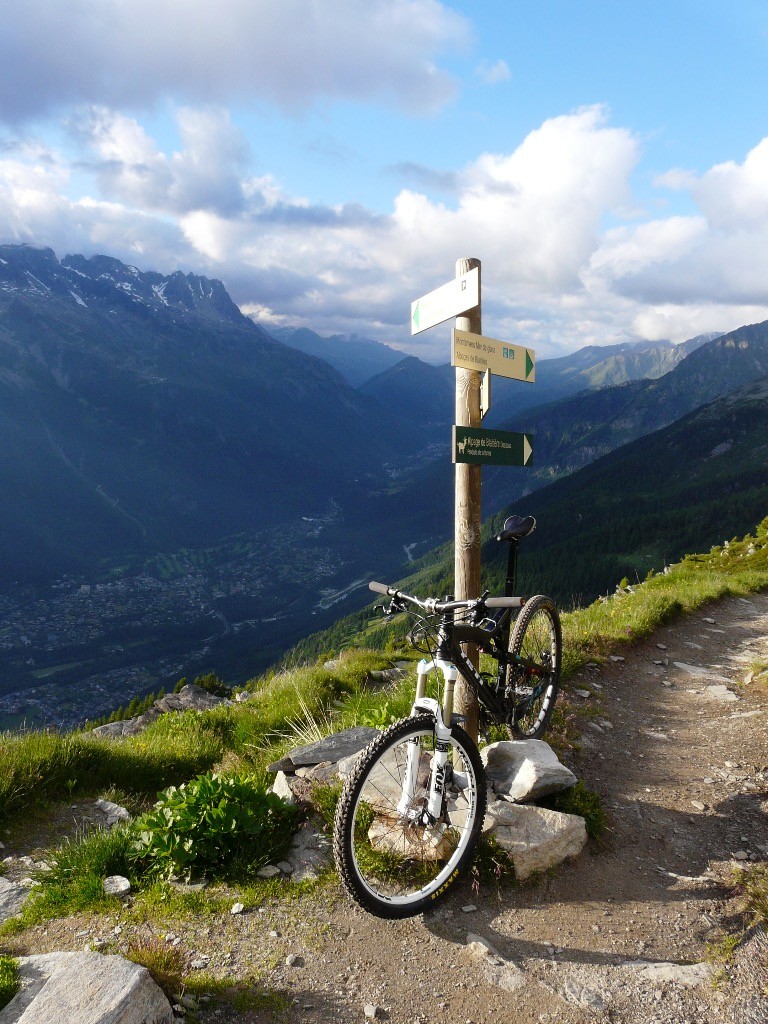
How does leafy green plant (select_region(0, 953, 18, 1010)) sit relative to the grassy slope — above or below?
above

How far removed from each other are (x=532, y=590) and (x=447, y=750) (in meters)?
156

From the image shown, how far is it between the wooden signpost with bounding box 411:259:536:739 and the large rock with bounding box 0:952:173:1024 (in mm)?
3592

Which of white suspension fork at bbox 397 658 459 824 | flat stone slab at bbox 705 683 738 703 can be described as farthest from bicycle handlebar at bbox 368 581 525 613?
flat stone slab at bbox 705 683 738 703

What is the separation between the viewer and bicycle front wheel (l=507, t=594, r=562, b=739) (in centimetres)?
698

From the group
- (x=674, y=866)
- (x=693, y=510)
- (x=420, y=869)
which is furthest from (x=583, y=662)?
(x=693, y=510)

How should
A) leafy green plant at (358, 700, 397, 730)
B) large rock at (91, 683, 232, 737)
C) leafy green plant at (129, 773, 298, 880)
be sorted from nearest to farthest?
leafy green plant at (129, 773, 298, 880) < leafy green plant at (358, 700, 397, 730) < large rock at (91, 683, 232, 737)

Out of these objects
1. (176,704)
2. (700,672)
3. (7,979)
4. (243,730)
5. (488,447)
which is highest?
(488,447)

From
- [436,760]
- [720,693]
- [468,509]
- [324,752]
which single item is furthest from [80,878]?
[720,693]

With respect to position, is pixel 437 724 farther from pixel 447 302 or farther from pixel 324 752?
pixel 447 302

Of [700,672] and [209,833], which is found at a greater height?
[209,833]

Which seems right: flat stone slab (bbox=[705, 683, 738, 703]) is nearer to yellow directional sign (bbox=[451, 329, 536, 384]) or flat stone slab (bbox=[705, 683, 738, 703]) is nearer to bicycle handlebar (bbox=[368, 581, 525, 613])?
bicycle handlebar (bbox=[368, 581, 525, 613])

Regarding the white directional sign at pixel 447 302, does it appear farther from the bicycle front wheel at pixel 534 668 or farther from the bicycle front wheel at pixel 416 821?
the bicycle front wheel at pixel 416 821

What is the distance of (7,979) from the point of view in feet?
11.2

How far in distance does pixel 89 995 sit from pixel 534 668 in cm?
539
